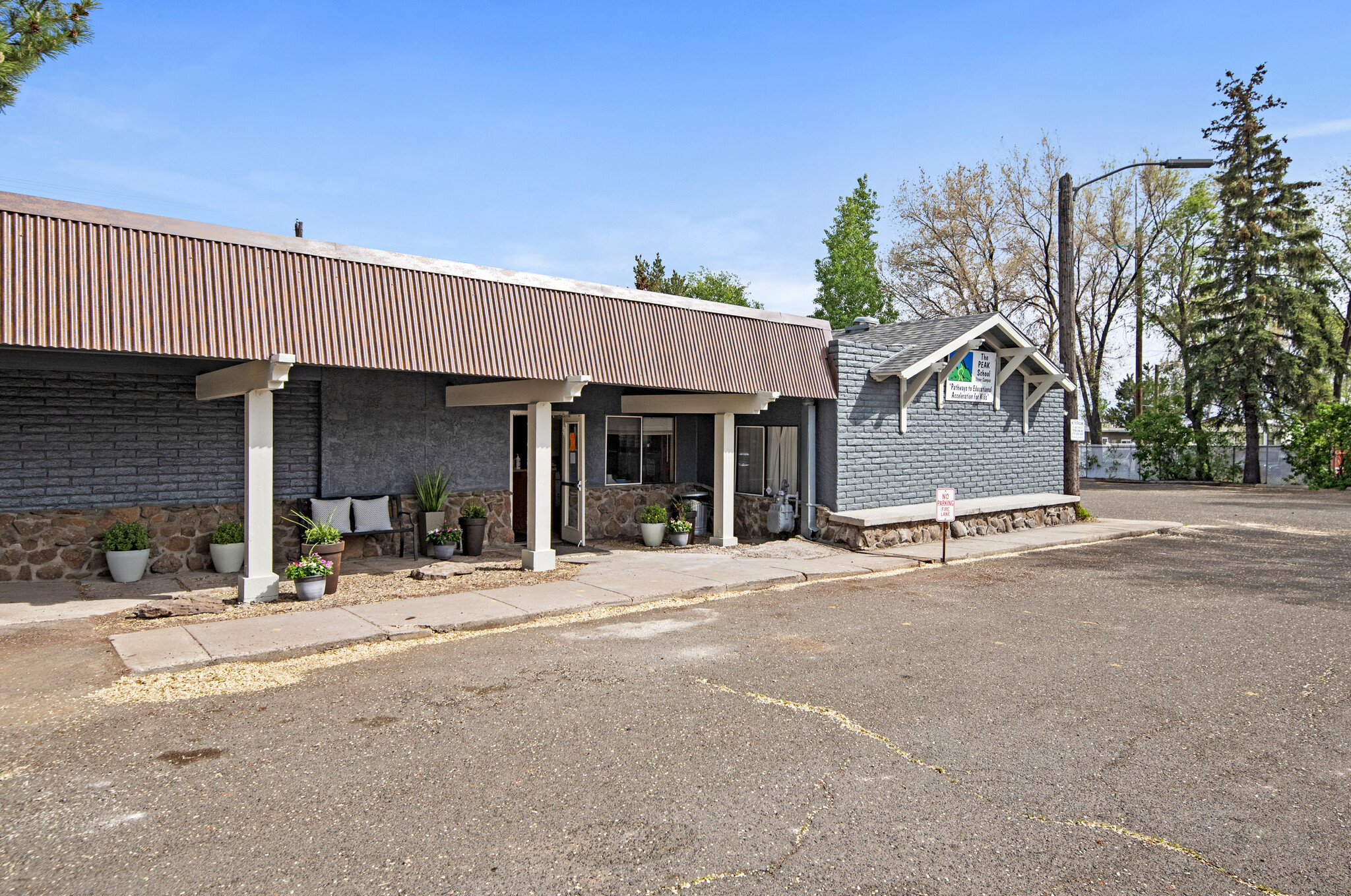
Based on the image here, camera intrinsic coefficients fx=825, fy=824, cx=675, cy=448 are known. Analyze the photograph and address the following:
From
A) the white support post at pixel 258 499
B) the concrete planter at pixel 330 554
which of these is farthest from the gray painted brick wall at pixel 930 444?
the white support post at pixel 258 499

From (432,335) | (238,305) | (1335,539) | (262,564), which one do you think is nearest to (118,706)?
(262,564)

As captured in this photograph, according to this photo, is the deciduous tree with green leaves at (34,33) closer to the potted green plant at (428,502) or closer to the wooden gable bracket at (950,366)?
the potted green plant at (428,502)

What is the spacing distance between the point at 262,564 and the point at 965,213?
34.7 meters

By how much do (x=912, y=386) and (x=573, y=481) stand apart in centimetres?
620

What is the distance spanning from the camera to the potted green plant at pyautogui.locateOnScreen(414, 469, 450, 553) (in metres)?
12.0

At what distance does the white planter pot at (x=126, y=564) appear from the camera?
964 centimetres

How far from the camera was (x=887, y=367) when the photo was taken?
14.2 meters

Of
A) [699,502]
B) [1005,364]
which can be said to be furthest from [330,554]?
[1005,364]

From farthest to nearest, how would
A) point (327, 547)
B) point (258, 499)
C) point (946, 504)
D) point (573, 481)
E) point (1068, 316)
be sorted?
point (1068, 316) < point (573, 481) < point (946, 504) < point (327, 547) < point (258, 499)

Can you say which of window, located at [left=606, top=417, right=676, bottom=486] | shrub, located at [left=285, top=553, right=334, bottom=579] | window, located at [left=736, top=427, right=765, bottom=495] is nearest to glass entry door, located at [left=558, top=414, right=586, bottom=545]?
window, located at [left=606, top=417, right=676, bottom=486]

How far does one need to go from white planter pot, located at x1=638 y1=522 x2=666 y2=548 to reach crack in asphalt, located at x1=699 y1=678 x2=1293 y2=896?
764cm

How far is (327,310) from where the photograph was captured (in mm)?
9047

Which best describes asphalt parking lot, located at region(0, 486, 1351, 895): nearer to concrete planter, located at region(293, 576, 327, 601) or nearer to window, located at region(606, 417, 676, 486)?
concrete planter, located at region(293, 576, 327, 601)

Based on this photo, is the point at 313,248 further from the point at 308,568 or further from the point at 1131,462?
the point at 1131,462
